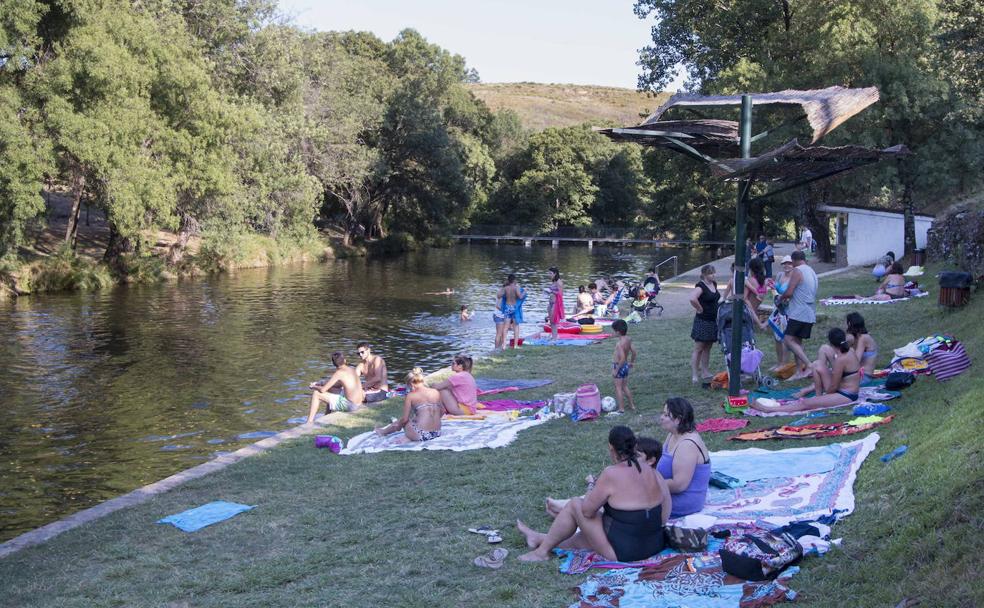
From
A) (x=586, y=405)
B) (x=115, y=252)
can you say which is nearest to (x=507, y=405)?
(x=586, y=405)

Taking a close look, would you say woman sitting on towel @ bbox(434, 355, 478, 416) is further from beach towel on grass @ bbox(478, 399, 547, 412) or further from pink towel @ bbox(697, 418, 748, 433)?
pink towel @ bbox(697, 418, 748, 433)

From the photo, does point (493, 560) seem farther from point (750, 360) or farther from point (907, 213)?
point (907, 213)

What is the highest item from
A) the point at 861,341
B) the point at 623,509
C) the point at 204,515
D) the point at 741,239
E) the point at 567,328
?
the point at 741,239

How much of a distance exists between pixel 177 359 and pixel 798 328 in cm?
1523

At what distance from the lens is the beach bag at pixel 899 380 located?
1084cm

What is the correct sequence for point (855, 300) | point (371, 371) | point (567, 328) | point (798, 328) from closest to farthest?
1. point (798, 328)
2. point (371, 371)
3. point (855, 300)
4. point (567, 328)

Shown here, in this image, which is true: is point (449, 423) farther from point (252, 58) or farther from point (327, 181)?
point (327, 181)

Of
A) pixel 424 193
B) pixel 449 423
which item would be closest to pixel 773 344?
pixel 449 423

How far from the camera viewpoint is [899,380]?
35.6 feet

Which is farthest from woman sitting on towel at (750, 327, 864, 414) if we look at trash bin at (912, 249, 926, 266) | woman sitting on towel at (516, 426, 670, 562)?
trash bin at (912, 249, 926, 266)

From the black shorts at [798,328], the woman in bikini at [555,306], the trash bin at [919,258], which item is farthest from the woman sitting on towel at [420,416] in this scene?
the trash bin at [919,258]

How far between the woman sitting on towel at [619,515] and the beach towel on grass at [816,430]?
3278mm

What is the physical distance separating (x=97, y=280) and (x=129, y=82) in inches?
307

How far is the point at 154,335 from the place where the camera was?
2550cm
